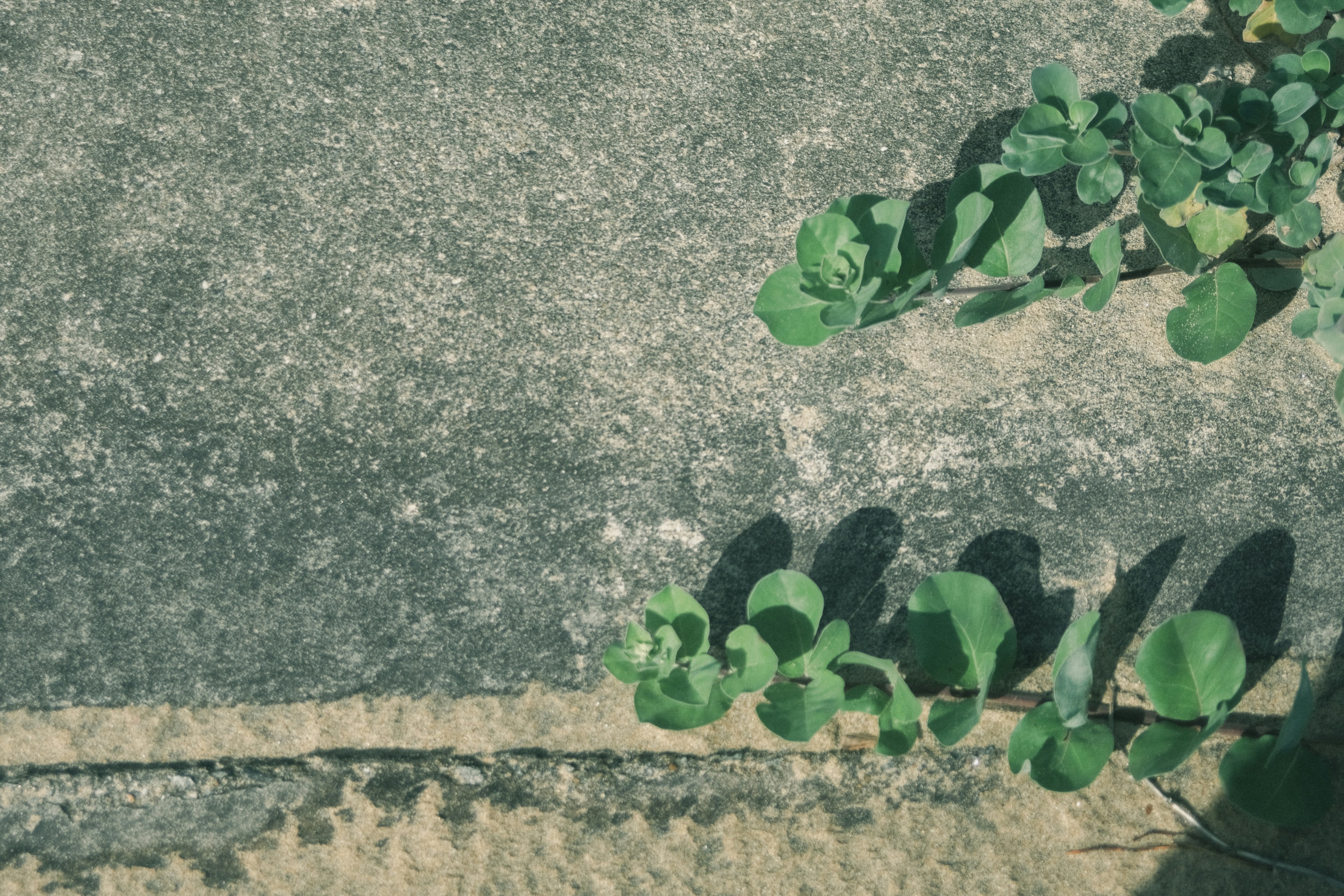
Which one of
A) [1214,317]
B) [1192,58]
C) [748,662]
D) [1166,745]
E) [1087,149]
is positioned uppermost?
[1192,58]

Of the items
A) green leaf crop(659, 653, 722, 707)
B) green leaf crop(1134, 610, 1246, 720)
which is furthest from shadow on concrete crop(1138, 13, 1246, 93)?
green leaf crop(659, 653, 722, 707)

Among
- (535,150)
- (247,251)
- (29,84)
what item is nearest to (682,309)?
(535,150)

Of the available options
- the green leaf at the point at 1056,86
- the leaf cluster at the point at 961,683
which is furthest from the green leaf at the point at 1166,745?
the green leaf at the point at 1056,86

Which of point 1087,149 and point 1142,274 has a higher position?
point 1087,149

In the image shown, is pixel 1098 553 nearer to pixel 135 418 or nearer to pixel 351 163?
pixel 351 163

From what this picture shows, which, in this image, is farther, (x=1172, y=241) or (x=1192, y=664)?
(x=1172, y=241)

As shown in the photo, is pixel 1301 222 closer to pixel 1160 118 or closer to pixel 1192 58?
pixel 1160 118

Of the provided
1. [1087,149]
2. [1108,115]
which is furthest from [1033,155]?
[1108,115]

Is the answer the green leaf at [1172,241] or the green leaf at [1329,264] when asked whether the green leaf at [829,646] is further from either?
the green leaf at [1329,264]

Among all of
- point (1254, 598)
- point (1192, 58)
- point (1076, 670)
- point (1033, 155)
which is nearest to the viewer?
point (1076, 670)
